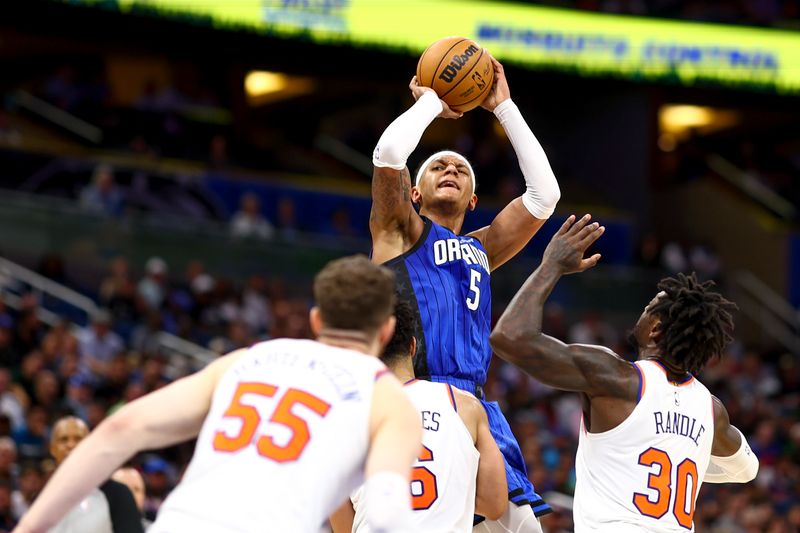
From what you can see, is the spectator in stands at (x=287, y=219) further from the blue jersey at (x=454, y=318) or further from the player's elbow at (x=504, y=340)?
the player's elbow at (x=504, y=340)

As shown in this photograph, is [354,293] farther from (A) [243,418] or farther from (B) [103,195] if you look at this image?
(B) [103,195]

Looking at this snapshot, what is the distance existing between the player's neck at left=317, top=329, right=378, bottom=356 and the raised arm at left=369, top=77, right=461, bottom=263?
7.55 feet

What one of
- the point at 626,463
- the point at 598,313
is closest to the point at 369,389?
the point at 626,463

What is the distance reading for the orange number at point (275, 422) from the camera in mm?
3965

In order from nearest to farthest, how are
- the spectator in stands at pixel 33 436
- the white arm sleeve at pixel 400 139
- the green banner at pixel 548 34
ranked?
the white arm sleeve at pixel 400 139 → the spectator in stands at pixel 33 436 → the green banner at pixel 548 34

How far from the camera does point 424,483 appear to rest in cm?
575

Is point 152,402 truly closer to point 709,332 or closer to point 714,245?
point 709,332

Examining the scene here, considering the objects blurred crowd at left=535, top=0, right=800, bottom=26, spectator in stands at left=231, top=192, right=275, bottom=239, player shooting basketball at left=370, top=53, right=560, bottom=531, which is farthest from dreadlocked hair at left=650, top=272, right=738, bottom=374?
blurred crowd at left=535, top=0, right=800, bottom=26

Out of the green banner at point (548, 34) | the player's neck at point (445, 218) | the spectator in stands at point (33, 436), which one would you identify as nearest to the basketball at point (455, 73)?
the player's neck at point (445, 218)

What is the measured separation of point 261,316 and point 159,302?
1335 millimetres

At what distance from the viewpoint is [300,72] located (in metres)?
26.1

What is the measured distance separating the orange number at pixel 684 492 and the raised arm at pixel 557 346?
42 cm

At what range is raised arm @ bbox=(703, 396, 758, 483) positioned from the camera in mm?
6289

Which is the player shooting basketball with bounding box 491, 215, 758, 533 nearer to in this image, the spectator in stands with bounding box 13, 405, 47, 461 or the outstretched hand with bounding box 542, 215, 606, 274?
the outstretched hand with bounding box 542, 215, 606, 274
